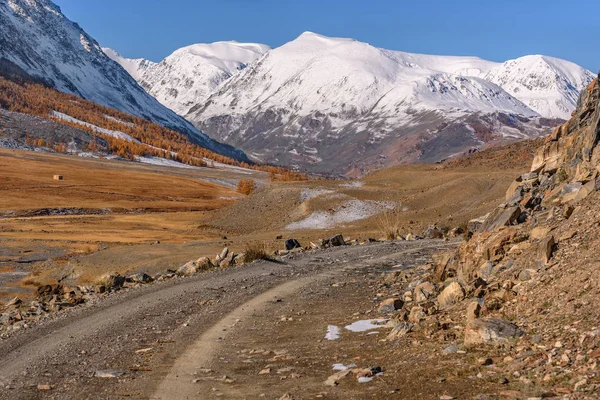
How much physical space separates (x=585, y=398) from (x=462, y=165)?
7701cm

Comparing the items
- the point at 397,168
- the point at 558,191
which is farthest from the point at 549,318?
the point at 397,168

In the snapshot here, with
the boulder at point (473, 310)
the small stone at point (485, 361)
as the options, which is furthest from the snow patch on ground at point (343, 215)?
the small stone at point (485, 361)

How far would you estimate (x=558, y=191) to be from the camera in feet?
58.7

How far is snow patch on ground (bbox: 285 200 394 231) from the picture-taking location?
58594mm

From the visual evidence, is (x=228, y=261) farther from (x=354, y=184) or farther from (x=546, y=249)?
(x=354, y=184)

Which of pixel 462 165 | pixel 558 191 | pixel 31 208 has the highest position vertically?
pixel 462 165

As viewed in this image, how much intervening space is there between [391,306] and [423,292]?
36.0 inches

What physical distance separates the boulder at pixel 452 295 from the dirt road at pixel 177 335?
3071 millimetres

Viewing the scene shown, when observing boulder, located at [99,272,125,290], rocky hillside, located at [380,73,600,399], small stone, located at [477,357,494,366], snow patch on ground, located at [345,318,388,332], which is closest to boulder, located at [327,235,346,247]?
boulder, located at [99,272,125,290]

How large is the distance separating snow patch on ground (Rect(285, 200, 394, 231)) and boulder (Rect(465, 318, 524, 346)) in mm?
45810

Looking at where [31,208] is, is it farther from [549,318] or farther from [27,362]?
[549,318]

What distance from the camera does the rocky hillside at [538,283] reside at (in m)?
9.97

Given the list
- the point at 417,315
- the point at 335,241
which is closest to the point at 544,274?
the point at 417,315

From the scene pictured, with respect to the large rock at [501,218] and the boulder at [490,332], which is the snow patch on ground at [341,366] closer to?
the boulder at [490,332]
